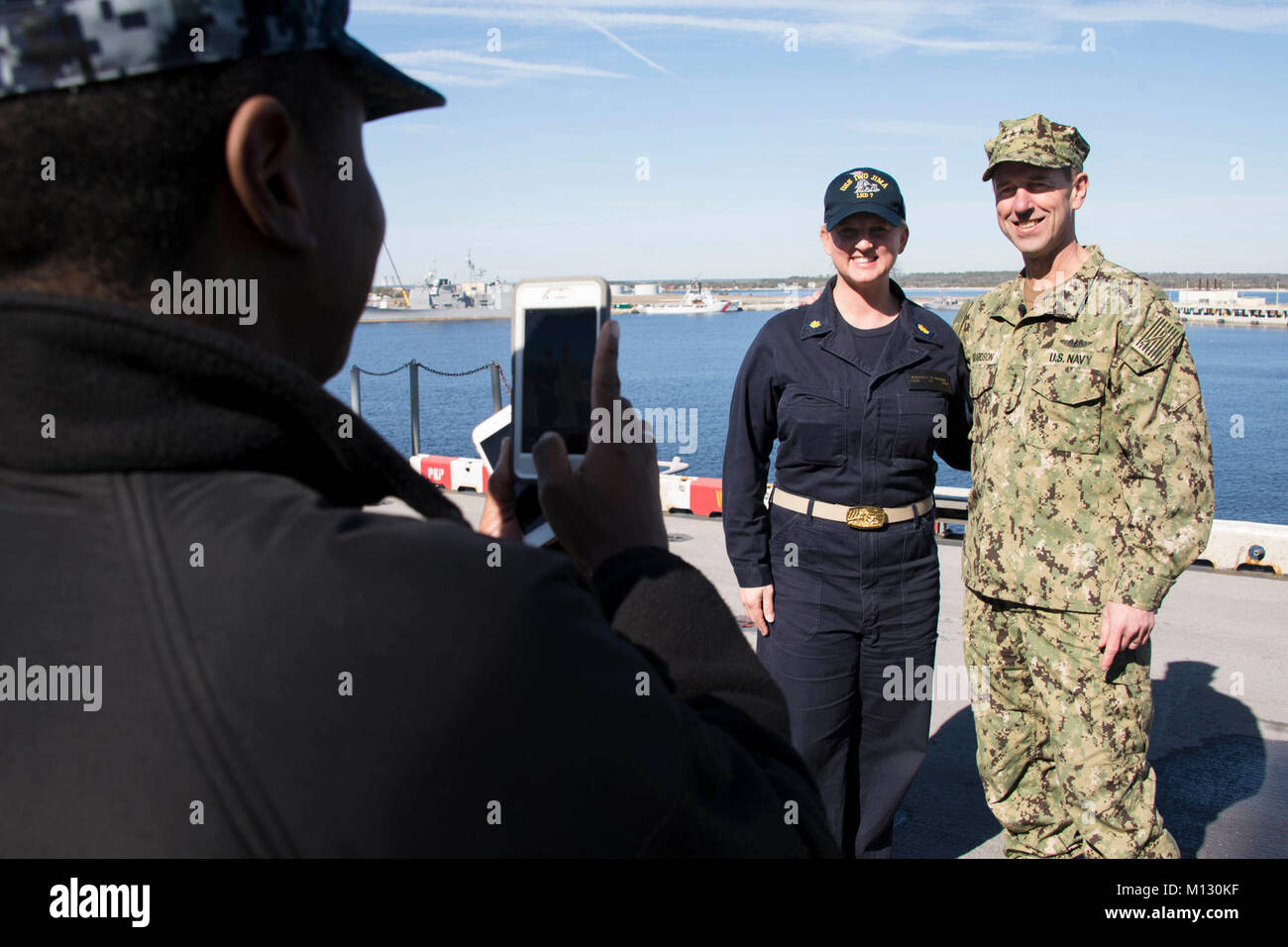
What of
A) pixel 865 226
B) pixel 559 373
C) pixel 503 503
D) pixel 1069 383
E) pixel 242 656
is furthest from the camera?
pixel 865 226

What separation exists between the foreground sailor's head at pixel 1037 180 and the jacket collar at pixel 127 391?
3220mm

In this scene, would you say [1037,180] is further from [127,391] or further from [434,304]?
[434,304]

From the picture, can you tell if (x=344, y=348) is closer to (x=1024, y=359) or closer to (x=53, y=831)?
(x=53, y=831)

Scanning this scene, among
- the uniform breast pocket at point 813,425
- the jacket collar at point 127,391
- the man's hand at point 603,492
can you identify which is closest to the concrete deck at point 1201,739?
the uniform breast pocket at point 813,425

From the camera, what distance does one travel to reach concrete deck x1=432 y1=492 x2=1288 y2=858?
3.92 m

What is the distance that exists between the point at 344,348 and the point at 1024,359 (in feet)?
9.76

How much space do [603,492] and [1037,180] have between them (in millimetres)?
2831

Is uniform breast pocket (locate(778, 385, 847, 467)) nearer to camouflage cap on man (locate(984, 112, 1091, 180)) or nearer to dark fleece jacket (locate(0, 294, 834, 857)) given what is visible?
camouflage cap on man (locate(984, 112, 1091, 180))

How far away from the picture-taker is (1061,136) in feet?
11.3

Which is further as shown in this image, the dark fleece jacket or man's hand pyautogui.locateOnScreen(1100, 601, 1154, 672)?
man's hand pyautogui.locateOnScreen(1100, 601, 1154, 672)

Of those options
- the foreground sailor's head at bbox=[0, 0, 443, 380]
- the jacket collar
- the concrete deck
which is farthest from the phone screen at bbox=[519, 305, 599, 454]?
the concrete deck

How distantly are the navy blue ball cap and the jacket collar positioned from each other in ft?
10.9

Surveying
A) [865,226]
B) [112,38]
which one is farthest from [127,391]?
[865,226]

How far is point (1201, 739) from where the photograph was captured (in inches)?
185
